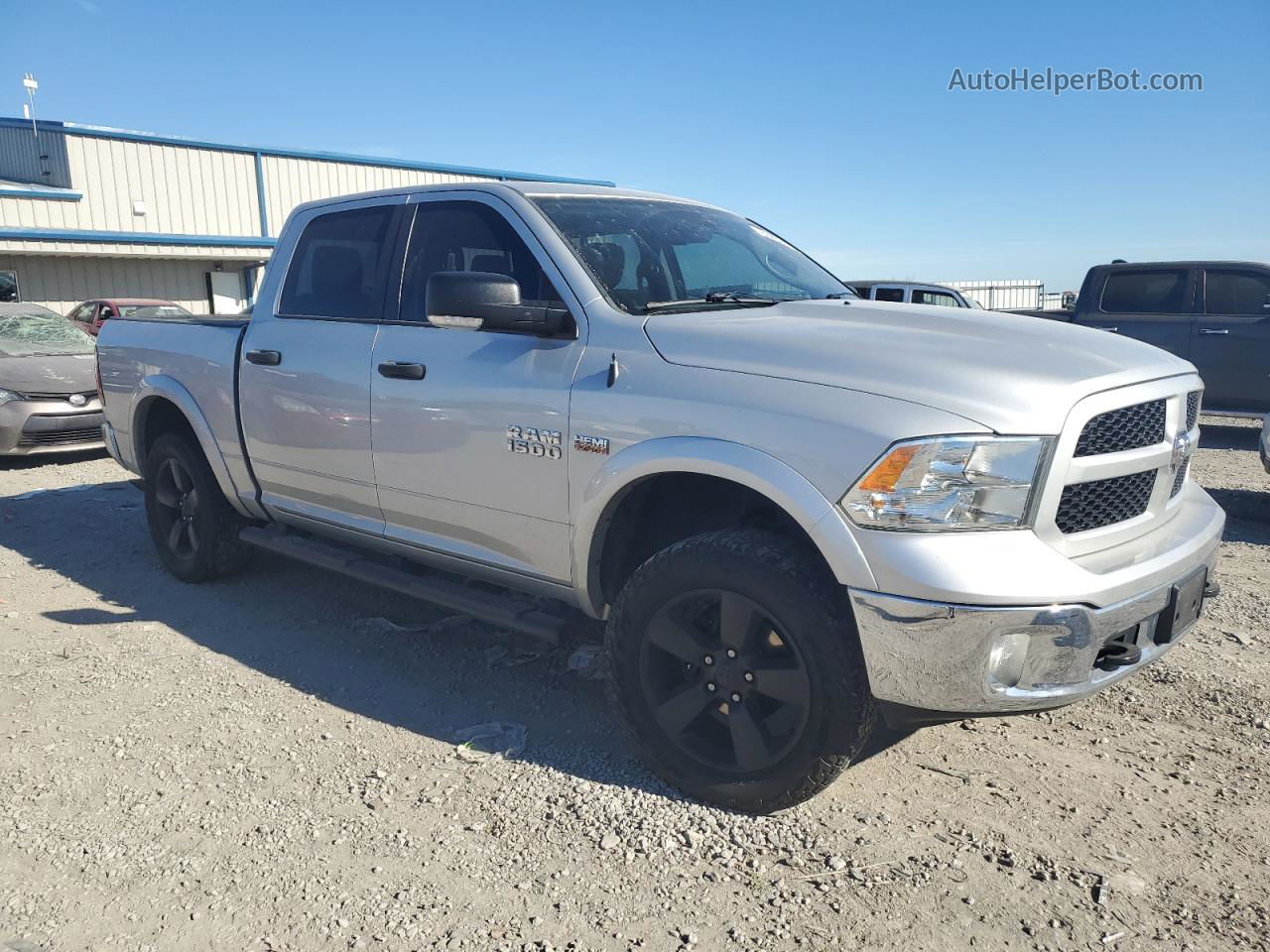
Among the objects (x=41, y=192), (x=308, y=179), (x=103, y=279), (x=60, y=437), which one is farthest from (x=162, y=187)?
(x=60, y=437)

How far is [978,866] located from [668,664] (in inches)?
42.2

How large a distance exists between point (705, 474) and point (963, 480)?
0.79 metres

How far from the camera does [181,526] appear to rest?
5.49 meters

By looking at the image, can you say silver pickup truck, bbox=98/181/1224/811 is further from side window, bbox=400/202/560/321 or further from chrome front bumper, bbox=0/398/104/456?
chrome front bumper, bbox=0/398/104/456

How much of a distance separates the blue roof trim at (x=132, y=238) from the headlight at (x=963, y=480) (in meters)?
23.4

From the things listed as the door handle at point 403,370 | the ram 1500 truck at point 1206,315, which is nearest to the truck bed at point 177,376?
the door handle at point 403,370

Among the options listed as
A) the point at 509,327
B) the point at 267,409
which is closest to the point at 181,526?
the point at 267,409

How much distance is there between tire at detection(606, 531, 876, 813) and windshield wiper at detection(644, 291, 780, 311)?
907 mm

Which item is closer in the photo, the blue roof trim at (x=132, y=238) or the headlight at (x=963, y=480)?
the headlight at (x=963, y=480)

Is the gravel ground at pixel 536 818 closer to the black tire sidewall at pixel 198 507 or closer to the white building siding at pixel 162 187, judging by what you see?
the black tire sidewall at pixel 198 507

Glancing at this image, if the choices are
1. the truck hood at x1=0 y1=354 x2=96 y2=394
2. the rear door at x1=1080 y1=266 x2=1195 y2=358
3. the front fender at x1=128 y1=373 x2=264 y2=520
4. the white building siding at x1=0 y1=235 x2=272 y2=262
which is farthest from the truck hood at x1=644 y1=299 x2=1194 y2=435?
the white building siding at x1=0 y1=235 x2=272 y2=262

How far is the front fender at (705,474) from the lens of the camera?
264 centimetres

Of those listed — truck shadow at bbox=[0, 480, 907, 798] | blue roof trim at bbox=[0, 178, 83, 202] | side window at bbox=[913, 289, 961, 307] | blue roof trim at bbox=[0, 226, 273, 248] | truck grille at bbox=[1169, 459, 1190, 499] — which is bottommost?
truck shadow at bbox=[0, 480, 907, 798]

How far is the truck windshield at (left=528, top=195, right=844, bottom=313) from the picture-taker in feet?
11.6
